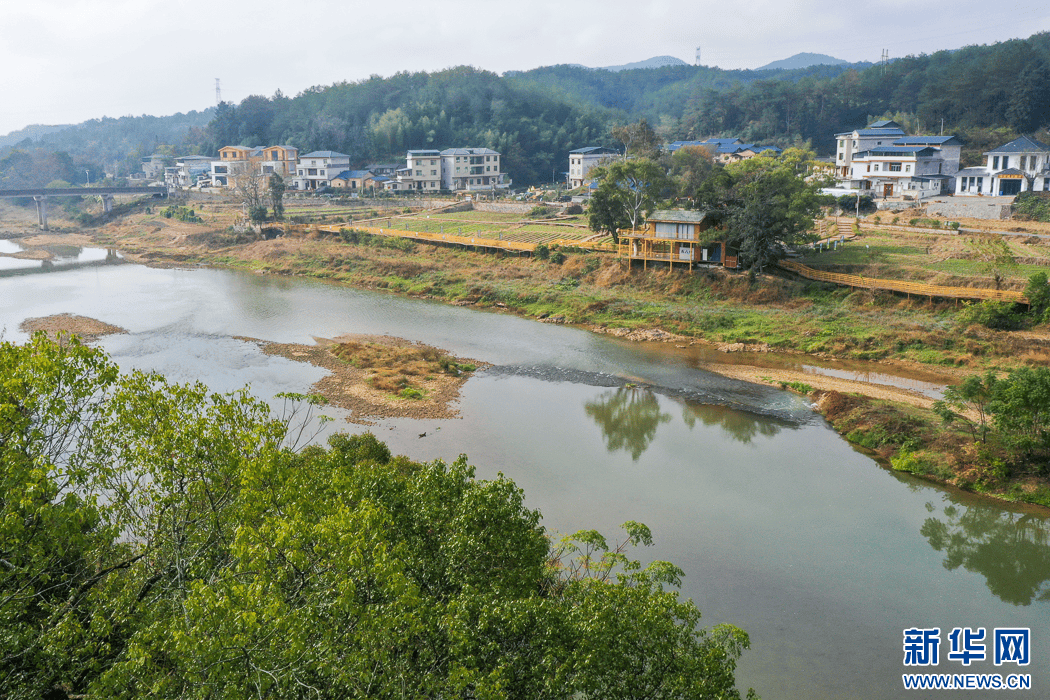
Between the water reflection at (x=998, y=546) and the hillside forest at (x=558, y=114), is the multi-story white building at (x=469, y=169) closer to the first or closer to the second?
the hillside forest at (x=558, y=114)

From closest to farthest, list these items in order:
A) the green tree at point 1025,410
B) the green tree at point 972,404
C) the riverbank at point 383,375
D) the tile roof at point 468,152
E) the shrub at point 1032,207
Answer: the green tree at point 1025,410, the green tree at point 972,404, the riverbank at point 383,375, the shrub at point 1032,207, the tile roof at point 468,152

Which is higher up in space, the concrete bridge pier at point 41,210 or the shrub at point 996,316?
the concrete bridge pier at point 41,210

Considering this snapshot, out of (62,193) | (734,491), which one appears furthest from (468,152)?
(734,491)

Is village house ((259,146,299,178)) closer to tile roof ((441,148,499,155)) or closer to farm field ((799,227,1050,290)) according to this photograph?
tile roof ((441,148,499,155))

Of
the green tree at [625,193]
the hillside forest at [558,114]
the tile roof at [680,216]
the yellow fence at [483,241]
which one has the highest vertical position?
the hillside forest at [558,114]

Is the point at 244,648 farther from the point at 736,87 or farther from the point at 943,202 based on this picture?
the point at 736,87

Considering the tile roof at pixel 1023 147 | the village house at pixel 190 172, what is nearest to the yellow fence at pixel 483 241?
the tile roof at pixel 1023 147
